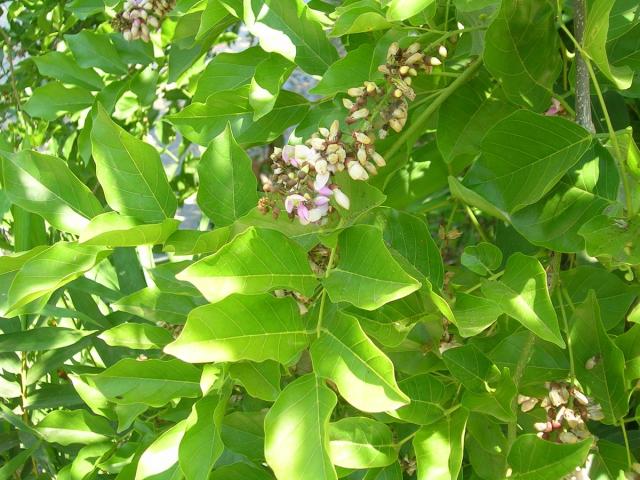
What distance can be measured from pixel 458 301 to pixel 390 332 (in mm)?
53

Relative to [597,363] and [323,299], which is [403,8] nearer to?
[323,299]

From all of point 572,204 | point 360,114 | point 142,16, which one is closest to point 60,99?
point 142,16

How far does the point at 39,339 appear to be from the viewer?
86 centimetres

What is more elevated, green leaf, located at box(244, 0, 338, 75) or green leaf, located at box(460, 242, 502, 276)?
green leaf, located at box(244, 0, 338, 75)

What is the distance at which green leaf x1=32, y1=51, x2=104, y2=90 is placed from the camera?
939 mm

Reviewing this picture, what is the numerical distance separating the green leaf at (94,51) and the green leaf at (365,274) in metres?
0.52

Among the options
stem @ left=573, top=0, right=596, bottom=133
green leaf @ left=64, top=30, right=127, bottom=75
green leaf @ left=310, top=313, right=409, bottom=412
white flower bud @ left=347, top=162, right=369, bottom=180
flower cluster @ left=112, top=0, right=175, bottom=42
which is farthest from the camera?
green leaf @ left=64, top=30, right=127, bottom=75

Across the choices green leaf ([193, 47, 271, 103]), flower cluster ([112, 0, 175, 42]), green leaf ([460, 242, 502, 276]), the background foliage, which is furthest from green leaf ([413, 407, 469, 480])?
flower cluster ([112, 0, 175, 42])

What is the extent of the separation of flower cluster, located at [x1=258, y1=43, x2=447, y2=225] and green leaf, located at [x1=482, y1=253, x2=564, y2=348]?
0.12m

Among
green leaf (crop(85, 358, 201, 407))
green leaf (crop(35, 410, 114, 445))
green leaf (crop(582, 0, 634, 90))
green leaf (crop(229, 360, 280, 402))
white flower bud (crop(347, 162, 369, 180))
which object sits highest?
green leaf (crop(582, 0, 634, 90))

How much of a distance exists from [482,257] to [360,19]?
20 centimetres

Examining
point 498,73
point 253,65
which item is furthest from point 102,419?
point 498,73

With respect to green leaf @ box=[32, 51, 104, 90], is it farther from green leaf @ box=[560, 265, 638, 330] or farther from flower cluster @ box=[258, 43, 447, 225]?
green leaf @ box=[560, 265, 638, 330]

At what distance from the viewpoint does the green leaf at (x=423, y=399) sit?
566 millimetres
